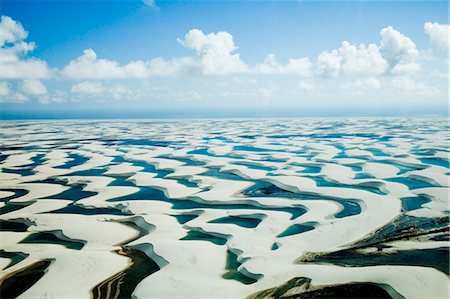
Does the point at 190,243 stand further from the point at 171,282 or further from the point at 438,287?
the point at 438,287

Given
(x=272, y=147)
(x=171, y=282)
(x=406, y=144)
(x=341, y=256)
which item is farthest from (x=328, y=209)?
(x=406, y=144)

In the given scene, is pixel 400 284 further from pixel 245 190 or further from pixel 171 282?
pixel 245 190

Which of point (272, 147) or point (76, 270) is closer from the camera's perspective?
point (76, 270)

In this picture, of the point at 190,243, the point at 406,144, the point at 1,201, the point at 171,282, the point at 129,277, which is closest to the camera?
the point at 171,282

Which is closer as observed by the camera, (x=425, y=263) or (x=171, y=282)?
(x=171, y=282)

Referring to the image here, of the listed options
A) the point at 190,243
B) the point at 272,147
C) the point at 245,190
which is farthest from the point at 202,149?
the point at 190,243

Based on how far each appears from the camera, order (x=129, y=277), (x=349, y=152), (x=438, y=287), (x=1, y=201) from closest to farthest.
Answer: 1. (x=438, y=287)
2. (x=129, y=277)
3. (x=1, y=201)
4. (x=349, y=152)
